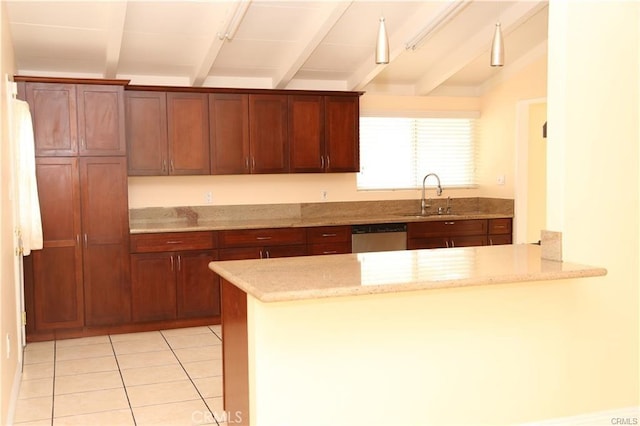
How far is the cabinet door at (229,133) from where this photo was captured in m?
5.95

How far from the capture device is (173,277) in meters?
5.59

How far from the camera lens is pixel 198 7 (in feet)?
15.8

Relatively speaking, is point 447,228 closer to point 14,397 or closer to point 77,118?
point 77,118

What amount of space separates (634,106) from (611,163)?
12.9 inches

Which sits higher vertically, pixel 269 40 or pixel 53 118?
pixel 269 40

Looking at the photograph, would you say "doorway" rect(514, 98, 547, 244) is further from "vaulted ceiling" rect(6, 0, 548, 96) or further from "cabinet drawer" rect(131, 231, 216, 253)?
"cabinet drawer" rect(131, 231, 216, 253)

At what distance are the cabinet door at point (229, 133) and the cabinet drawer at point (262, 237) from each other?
64cm

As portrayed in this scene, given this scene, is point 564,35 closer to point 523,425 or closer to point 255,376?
point 523,425

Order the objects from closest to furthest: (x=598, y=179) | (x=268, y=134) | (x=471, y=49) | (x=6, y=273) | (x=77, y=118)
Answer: (x=598, y=179), (x=6, y=273), (x=77, y=118), (x=471, y=49), (x=268, y=134)

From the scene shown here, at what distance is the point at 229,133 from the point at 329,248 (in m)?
1.46

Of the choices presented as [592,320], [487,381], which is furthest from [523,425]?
[592,320]
